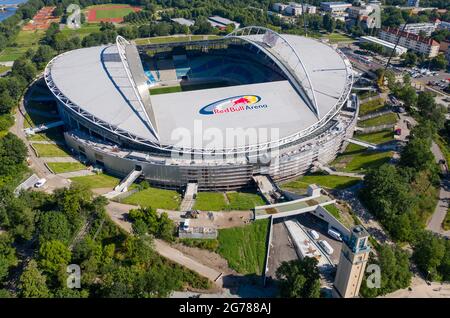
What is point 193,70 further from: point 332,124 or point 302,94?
point 332,124

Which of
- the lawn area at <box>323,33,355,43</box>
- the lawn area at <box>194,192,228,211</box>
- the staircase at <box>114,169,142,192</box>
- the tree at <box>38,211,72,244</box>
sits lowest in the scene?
the lawn area at <box>194,192,228,211</box>

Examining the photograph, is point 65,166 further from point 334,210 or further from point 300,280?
point 334,210

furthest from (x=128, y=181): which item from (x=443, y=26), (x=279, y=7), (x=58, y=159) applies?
(x=279, y=7)

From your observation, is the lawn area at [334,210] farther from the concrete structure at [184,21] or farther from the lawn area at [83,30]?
the lawn area at [83,30]

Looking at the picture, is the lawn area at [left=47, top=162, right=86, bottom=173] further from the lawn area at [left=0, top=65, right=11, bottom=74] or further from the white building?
the white building

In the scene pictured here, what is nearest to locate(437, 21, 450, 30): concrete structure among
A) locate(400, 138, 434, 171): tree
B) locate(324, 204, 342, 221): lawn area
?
locate(400, 138, 434, 171): tree

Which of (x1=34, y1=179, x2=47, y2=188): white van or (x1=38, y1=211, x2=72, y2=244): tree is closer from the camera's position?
(x1=38, y1=211, x2=72, y2=244): tree

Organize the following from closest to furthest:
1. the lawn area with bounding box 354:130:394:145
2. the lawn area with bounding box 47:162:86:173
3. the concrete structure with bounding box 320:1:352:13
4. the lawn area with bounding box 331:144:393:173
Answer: the lawn area with bounding box 47:162:86:173, the lawn area with bounding box 331:144:393:173, the lawn area with bounding box 354:130:394:145, the concrete structure with bounding box 320:1:352:13

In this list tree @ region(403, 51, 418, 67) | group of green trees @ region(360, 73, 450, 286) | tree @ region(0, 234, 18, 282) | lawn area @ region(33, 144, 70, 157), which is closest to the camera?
tree @ region(0, 234, 18, 282)

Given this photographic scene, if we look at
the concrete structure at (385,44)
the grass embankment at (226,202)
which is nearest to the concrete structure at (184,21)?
the concrete structure at (385,44)

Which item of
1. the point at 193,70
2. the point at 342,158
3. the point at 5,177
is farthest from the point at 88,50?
the point at 342,158
